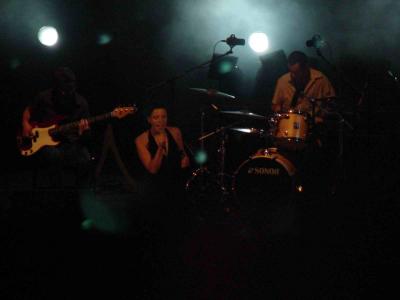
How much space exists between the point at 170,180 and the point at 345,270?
135 inches

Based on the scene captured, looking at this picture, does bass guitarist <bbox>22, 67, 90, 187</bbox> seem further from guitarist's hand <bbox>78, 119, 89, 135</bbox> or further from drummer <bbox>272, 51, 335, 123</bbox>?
drummer <bbox>272, 51, 335, 123</bbox>

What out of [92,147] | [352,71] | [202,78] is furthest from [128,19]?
[352,71]

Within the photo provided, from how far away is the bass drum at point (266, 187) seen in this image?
18.7 ft

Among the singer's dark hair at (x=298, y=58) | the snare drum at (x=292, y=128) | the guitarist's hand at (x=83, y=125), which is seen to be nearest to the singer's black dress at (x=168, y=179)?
the guitarist's hand at (x=83, y=125)

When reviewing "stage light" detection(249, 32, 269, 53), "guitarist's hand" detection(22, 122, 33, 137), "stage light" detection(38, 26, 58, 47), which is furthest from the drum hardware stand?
"stage light" detection(38, 26, 58, 47)

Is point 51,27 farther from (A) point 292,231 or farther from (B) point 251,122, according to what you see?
(A) point 292,231

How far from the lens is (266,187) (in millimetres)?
5805

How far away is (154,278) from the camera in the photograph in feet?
11.1

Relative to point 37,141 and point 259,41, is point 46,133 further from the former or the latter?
point 259,41

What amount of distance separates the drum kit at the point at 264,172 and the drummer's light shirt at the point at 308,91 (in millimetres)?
315

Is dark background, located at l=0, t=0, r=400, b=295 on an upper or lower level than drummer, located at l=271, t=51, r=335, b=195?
upper

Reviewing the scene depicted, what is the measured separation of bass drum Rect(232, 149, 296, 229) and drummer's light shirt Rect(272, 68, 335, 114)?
23.6 inches

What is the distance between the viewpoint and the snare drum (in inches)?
221

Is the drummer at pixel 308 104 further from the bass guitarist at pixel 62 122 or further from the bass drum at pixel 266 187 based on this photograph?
the bass guitarist at pixel 62 122
